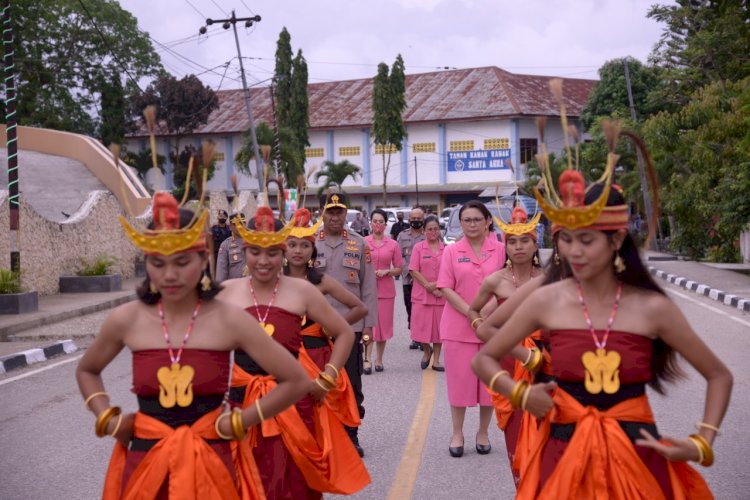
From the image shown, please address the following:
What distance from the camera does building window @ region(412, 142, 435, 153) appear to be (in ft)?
206

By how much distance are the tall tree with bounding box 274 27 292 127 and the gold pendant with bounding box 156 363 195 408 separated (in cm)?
5293

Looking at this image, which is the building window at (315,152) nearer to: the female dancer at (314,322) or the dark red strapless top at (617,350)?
the female dancer at (314,322)

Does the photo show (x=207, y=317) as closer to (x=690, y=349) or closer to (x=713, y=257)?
(x=690, y=349)

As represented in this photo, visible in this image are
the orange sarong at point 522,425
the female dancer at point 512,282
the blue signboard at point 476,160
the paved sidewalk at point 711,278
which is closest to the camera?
the orange sarong at point 522,425

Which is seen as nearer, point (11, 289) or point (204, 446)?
point (204, 446)

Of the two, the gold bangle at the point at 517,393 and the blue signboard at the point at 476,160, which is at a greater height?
the blue signboard at the point at 476,160

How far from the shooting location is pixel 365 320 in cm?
880

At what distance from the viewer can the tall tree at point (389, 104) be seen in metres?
58.5

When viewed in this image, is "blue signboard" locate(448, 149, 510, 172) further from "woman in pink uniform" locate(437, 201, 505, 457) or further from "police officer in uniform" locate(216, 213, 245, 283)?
"woman in pink uniform" locate(437, 201, 505, 457)

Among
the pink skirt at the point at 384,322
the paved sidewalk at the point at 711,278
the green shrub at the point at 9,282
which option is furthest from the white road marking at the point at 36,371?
the paved sidewalk at the point at 711,278

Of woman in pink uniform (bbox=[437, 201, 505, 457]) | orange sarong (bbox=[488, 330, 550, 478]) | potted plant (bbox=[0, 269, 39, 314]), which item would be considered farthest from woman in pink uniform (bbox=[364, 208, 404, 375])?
potted plant (bbox=[0, 269, 39, 314])

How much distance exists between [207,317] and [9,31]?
1555 cm

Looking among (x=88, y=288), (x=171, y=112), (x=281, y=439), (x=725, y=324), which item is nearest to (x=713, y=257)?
(x=725, y=324)

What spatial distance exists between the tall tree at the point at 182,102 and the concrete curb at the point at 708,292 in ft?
130
